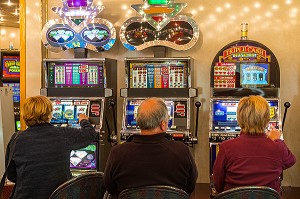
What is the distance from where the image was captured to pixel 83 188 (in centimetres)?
266

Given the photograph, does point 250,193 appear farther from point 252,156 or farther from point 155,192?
point 155,192

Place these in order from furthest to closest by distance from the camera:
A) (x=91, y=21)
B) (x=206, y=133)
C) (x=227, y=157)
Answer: (x=206, y=133)
(x=91, y=21)
(x=227, y=157)

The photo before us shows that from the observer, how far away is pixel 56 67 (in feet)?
18.3

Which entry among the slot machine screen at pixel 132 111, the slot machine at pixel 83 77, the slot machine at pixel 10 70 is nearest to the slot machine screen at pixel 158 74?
the slot machine screen at pixel 132 111

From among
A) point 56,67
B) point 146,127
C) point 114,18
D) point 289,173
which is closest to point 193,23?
point 114,18

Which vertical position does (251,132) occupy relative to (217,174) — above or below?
above

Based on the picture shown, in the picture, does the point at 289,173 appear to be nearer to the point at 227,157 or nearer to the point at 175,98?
the point at 175,98

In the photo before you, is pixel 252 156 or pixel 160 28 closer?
pixel 252 156

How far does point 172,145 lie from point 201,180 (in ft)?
11.2

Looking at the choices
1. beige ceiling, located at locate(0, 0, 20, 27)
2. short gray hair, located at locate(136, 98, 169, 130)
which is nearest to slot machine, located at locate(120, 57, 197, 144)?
short gray hair, located at locate(136, 98, 169, 130)

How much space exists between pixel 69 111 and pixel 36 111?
214 cm

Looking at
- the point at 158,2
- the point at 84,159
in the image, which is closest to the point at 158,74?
the point at 158,2

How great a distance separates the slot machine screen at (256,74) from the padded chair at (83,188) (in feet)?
Result: 8.92

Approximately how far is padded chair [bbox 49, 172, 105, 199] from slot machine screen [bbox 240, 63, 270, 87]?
8.92 ft
